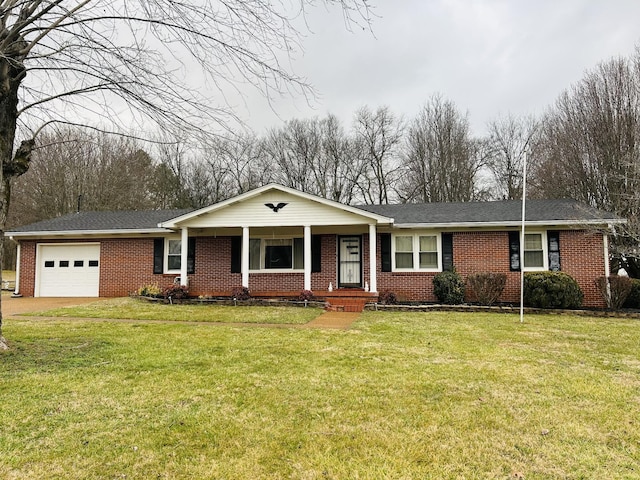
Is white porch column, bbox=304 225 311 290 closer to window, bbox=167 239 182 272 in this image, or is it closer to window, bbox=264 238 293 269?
window, bbox=264 238 293 269

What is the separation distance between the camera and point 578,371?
532cm

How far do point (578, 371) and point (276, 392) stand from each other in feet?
13.4

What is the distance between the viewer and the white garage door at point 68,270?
1567cm

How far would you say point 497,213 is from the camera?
13.7 meters

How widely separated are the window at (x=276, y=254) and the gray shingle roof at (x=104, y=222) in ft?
12.7

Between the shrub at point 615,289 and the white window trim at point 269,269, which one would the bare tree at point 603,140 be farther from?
the white window trim at point 269,269

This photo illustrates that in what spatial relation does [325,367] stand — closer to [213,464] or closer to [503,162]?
[213,464]

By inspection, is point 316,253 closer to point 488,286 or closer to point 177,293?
point 177,293

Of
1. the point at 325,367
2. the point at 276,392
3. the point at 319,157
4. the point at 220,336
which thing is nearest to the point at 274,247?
the point at 220,336

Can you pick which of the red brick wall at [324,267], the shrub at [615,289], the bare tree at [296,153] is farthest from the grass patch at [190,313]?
the bare tree at [296,153]

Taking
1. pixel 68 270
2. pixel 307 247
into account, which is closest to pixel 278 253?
pixel 307 247

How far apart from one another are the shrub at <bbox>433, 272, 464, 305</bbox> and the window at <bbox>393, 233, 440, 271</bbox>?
0.83 meters

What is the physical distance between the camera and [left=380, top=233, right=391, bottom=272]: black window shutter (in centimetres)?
1390

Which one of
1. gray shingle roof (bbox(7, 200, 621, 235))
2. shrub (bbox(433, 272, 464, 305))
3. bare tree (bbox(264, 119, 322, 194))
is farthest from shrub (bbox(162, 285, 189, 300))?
bare tree (bbox(264, 119, 322, 194))
